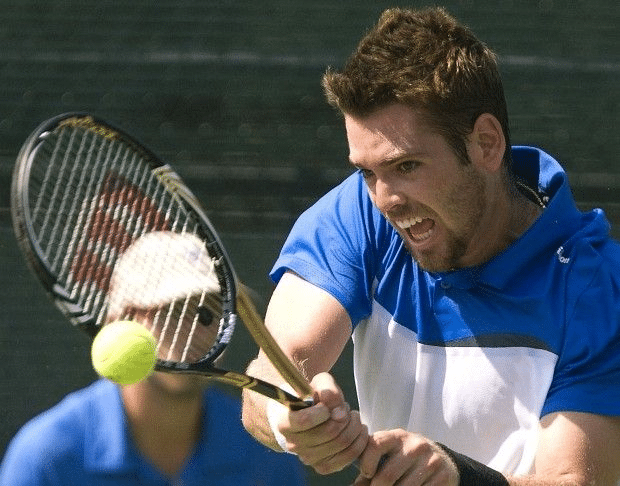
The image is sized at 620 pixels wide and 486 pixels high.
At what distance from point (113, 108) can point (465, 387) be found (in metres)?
1.56

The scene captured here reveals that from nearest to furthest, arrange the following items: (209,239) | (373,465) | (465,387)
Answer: (373,465) → (209,239) → (465,387)

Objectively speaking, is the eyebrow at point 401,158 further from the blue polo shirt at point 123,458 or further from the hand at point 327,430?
the blue polo shirt at point 123,458

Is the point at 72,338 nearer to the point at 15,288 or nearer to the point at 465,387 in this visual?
the point at 15,288

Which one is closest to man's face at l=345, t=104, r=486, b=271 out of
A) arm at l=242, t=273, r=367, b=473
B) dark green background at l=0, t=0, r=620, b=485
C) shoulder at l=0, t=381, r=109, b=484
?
arm at l=242, t=273, r=367, b=473

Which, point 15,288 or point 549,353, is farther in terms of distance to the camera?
point 15,288

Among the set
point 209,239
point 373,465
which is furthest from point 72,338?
point 373,465

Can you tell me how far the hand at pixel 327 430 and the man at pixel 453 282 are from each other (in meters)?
0.14

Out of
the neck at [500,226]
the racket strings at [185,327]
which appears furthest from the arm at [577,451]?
the racket strings at [185,327]

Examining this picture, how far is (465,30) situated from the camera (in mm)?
2438

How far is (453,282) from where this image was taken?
2.44m

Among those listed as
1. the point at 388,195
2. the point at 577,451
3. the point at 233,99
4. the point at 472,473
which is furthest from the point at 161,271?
the point at 233,99

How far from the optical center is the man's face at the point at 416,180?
231 cm

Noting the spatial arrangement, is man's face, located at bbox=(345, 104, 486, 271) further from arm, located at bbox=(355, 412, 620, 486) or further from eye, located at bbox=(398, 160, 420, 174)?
arm, located at bbox=(355, 412, 620, 486)

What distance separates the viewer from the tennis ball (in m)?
2.01
